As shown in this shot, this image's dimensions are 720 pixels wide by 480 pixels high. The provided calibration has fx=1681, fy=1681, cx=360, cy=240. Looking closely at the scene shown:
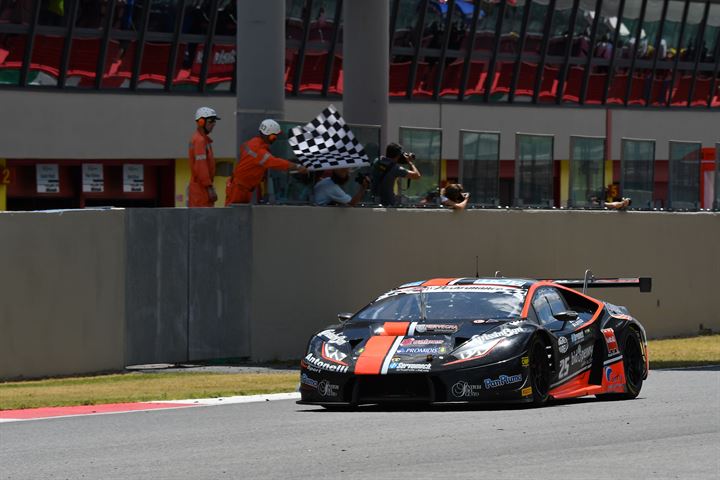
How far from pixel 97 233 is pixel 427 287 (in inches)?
229

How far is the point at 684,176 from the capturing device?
29531 millimetres

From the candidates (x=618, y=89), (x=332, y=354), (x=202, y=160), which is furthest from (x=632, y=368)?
(x=618, y=89)

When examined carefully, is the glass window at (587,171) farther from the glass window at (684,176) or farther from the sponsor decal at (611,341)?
the sponsor decal at (611,341)

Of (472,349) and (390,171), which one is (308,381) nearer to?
(472,349)

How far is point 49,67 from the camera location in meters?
34.9

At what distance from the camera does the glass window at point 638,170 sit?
2806cm

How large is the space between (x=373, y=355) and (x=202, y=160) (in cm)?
762

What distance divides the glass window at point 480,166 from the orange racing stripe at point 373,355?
10.8 meters

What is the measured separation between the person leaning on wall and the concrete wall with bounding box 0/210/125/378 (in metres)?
1.31

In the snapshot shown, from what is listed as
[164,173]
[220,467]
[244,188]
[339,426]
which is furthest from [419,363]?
[164,173]

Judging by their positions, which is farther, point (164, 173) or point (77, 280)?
point (164, 173)

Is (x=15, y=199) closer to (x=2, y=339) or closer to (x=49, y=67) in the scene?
(x=49, y=67)

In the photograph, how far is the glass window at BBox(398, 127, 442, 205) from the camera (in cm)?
2388

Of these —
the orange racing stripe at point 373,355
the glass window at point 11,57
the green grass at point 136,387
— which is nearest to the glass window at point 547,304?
the orange racing stripe at point 373,355
